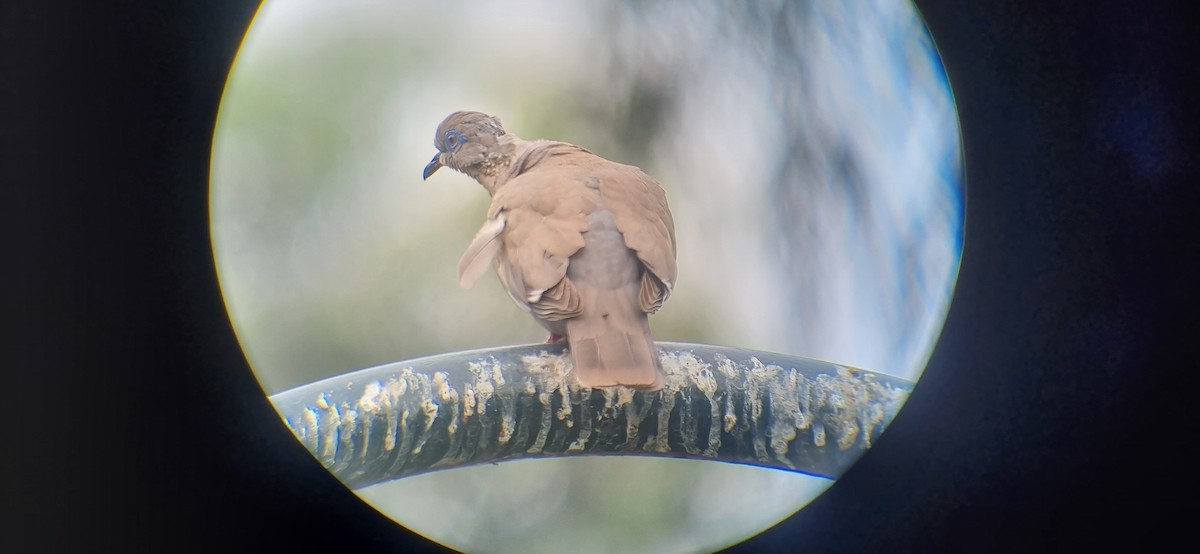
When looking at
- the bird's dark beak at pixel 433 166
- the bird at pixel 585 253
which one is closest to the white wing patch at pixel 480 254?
the bird at pixel 585 253

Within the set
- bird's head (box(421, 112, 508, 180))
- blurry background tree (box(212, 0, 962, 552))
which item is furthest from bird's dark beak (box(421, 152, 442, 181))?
blurry background tree (box(212, 0, 962, 552))

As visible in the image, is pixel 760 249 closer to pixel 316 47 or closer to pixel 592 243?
pixel 592 243

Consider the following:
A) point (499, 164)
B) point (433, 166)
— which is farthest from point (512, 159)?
point (433, 166)

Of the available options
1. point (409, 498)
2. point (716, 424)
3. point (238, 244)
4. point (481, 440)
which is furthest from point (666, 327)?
point (238, 244)

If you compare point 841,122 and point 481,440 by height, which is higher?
point 841,122

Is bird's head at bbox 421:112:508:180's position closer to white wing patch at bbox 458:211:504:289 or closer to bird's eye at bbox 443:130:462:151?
bird's eye at bbox 443:130:462:151

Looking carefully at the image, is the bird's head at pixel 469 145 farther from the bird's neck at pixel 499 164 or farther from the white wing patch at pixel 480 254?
the white wing patch at pixel 480 254

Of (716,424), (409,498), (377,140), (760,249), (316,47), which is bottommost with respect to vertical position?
(409,498)
